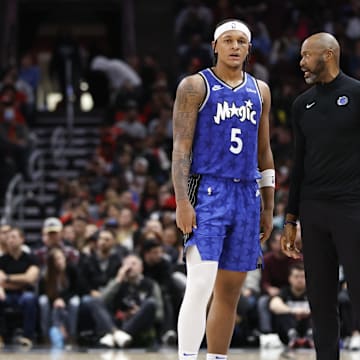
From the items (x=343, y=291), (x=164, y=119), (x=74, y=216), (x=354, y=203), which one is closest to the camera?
(x=354, y=203)

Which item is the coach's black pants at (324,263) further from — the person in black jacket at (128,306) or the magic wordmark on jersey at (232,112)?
the person in black jacket at (128,306)

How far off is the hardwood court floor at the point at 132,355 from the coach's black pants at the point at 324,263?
2771 mm

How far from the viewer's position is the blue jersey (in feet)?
20.3

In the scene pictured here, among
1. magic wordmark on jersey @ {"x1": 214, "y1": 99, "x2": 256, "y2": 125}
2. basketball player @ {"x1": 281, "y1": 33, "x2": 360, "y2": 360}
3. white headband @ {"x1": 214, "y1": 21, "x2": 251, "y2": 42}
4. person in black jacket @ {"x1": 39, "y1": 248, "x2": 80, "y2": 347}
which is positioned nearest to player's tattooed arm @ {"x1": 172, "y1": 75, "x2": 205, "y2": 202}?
magic wordmark on jersey @ {"x1": 214, "y1": 99, "x2": 256, "y2": 125}

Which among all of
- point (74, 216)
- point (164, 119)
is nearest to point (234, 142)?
point (74, 216)

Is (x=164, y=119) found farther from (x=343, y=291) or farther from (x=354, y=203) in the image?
(x=354, y=203)

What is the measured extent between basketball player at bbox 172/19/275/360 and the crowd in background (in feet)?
15.1

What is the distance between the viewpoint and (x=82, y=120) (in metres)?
19.4

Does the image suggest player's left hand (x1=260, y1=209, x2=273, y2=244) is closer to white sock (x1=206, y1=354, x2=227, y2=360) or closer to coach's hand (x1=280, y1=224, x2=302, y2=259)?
coach's hand (x1=280, y1=224, x2=302, y2=259)

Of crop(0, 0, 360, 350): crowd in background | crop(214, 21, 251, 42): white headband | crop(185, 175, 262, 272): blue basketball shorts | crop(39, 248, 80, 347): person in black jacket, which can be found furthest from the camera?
crop(39, 248, 80, 347): person in black jacket

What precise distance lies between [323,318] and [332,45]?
1.55 meters

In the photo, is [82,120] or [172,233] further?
[82,120]

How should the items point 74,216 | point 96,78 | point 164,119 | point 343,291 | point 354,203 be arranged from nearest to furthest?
point 354,203
point 343,291
point 74,216
point 164,119
point 96,78

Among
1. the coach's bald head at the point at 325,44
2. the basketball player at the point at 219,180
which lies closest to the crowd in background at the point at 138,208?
the basketball player at the point at 219,180
